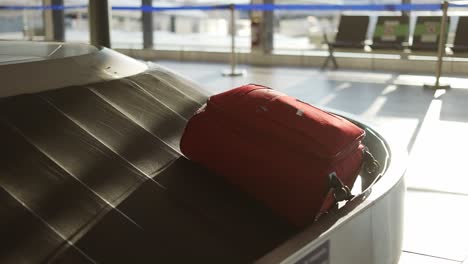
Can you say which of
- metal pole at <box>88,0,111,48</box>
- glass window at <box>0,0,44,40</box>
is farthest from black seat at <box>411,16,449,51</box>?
glass window at <box>0,0,44,40</box>

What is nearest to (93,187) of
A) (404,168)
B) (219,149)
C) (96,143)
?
(96,143)

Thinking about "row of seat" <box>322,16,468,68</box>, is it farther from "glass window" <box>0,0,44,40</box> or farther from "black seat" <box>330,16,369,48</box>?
"glass window" <box>0,0,44,40</box>

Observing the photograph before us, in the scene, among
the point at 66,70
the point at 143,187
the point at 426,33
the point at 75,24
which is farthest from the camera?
the point at 75,24

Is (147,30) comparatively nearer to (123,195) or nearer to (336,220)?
(123,195)

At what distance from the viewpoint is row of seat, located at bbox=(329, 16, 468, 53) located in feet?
27.6

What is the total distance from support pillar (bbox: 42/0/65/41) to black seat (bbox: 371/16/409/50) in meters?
7.96

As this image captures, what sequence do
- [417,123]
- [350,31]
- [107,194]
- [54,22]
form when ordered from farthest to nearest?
[54,22] < [350,31] < [417,123] < [107,194]

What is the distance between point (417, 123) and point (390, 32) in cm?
417

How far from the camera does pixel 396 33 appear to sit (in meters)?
9.09

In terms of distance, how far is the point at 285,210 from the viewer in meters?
2.04

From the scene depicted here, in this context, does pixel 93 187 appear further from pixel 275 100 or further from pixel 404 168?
pixel 404 168

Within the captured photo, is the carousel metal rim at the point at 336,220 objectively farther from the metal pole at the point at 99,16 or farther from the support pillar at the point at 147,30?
the support pillar at the point at 147,30

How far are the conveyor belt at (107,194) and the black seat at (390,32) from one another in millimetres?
7024

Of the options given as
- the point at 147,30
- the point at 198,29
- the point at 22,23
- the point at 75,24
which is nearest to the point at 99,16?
the point at 198,29
